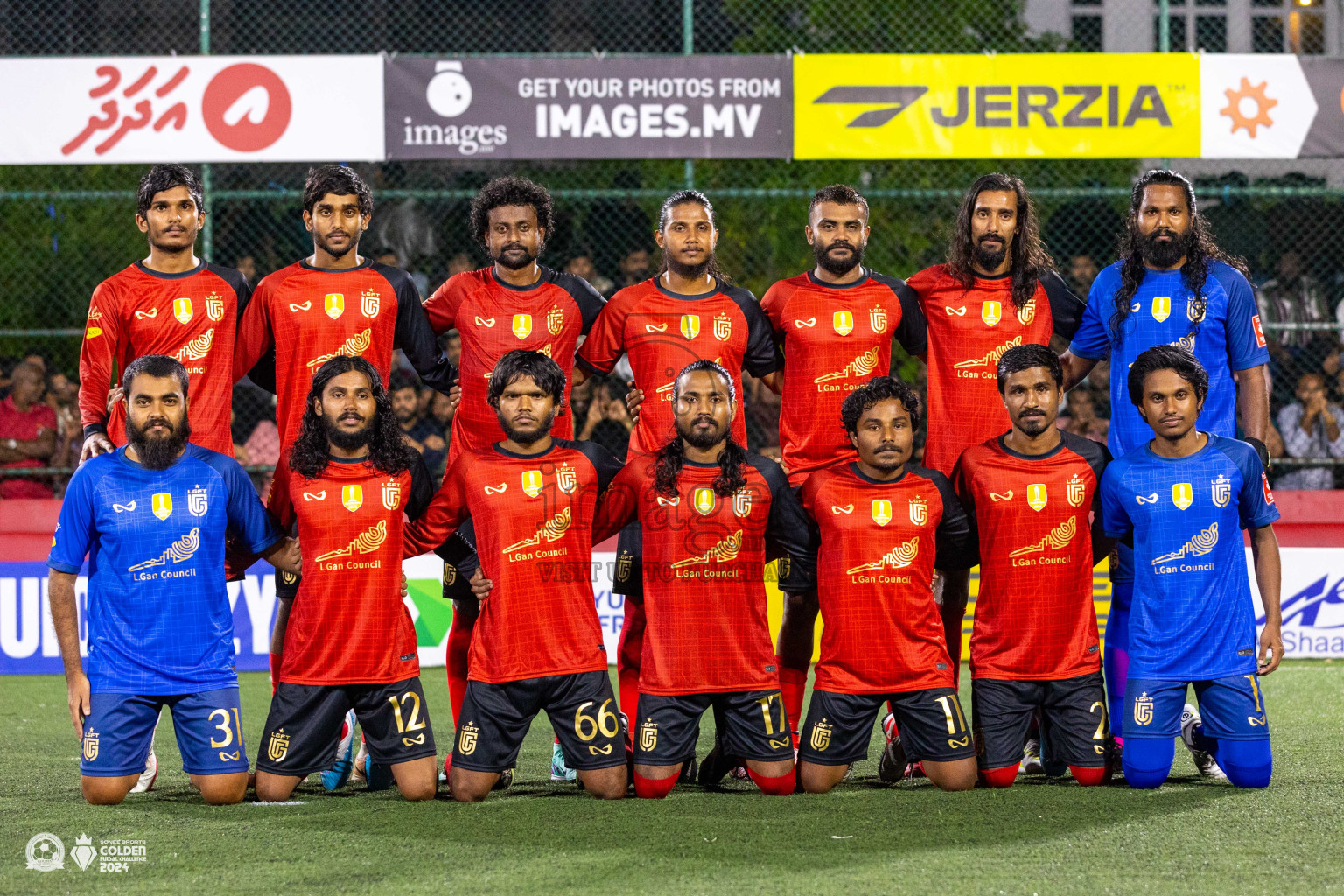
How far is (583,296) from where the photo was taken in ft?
19.7

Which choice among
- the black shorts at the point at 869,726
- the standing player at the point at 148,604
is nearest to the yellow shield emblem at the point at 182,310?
the standing player at the point at 148,604

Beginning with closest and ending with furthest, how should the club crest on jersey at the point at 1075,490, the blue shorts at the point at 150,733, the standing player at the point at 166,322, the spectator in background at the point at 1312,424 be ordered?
the blue shorts at the point at 150,733
the club crest on jersey at the point at 1075,490
the standing player at the point at 166,322
the spectator in background at the point at 1312,424

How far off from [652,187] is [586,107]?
103 inches

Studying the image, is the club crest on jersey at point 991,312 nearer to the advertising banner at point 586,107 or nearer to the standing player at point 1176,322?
the standing player at point 1176,322

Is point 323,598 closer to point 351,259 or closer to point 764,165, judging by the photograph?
point 351,259

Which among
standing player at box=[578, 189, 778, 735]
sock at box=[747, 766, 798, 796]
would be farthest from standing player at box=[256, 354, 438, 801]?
sock at box=[747, 766, 798, 796]

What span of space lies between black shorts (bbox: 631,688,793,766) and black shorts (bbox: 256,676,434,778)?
793 mm

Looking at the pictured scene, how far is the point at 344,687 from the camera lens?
17.1 feet

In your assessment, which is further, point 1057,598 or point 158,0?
point 158,0

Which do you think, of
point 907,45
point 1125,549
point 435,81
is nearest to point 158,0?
point 435,81

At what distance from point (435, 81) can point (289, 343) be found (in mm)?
4524

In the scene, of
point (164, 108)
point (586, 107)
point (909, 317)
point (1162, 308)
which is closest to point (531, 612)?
point (909, 317)

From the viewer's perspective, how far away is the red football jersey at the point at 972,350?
585cm

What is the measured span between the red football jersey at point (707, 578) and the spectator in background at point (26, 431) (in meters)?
6.45
